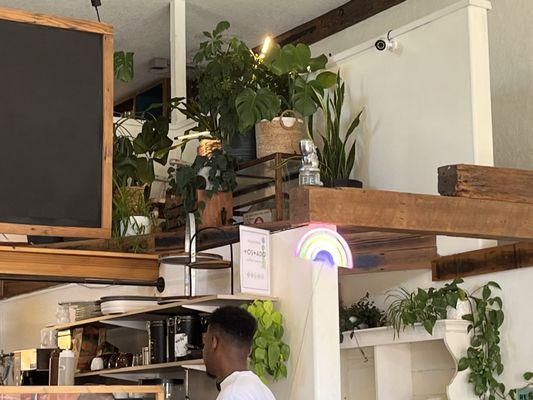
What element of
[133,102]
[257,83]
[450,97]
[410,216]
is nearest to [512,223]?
[410,216]

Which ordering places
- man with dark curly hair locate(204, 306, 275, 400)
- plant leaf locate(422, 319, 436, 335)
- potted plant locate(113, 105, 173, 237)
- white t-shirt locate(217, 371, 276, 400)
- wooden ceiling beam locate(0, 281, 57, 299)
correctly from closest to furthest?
white t-shirt locate(217, 371, 276, 400), man with dark curly hair locate(204, 306, 275, 400), plant leaf locate(422, 319, 436, 335), potted plant locate(113, 105, 173, 237), wooden ceiling beam locate(0, 281, 57, 299)

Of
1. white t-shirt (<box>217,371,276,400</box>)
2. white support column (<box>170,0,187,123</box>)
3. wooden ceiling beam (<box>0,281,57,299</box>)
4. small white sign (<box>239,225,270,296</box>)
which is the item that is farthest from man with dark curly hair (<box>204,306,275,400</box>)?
white support column (<box>170,0,187,123</box>)

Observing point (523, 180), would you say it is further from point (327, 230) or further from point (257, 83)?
point (257, 83)

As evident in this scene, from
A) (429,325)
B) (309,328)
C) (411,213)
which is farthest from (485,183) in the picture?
(429,325)

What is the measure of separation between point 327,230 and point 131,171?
314cm

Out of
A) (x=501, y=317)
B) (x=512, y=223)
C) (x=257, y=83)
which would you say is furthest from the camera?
(x=257, y=83)

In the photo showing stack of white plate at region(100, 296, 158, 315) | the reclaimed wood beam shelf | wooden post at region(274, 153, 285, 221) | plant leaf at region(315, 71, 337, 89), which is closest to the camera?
the reclaimed wood beam shelf

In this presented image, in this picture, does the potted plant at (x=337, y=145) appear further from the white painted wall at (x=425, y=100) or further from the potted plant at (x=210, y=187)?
the potted plant at (x=210, y=187)

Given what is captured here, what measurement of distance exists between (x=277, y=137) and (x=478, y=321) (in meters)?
1.75

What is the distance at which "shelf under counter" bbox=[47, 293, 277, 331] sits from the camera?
5.19 metres

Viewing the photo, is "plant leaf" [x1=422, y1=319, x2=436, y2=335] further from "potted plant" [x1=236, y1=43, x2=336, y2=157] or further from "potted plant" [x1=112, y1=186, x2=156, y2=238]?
"potted plant" [x1=112, y1=186, x2=156, y2=238]

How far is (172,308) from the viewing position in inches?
215

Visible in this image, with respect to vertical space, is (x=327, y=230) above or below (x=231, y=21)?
below

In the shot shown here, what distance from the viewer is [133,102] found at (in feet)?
35.9
